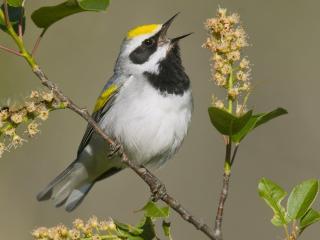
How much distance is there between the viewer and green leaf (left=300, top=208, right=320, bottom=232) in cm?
203

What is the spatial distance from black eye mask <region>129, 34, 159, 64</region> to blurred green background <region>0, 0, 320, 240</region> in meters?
1.72

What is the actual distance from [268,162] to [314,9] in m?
1.68

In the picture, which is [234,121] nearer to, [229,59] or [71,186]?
[229,59]

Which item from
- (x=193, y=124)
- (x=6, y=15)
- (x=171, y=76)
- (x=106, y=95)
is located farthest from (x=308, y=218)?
(x=193, y=124)

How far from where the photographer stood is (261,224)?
577 cm

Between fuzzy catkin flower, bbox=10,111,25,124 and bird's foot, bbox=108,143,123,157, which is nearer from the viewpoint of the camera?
fuzzy catkin flower, bbox=10,111,25,124

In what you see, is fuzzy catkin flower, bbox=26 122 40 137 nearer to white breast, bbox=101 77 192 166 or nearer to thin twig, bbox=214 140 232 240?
thin twig, bbox=214 140 232 240

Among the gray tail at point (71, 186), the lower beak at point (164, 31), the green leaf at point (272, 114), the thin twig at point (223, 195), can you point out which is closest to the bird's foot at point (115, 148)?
the thin twig at point (223, 195)

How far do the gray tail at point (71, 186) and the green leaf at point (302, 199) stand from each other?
2697 mm

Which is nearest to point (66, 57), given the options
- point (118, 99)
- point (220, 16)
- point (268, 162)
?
point (268, 162)

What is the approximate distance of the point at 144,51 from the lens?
13.8ft

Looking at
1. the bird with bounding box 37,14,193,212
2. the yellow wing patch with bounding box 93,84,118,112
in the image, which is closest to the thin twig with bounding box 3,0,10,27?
the bird with bounding box 37,14,193,212

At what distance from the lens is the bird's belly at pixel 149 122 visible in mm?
3787

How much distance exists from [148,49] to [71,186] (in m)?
1.21
